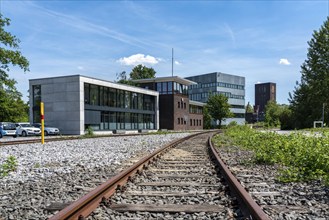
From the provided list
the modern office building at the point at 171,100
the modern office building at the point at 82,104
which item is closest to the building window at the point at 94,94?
the modern office building at the point at 82,104

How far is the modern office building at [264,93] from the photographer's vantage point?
615ft

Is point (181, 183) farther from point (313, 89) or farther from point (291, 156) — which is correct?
point (313, 89)

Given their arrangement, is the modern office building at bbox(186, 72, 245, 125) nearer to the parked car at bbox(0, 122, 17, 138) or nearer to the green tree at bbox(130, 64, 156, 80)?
the green tree at bbox(130, 64, 156, 80)

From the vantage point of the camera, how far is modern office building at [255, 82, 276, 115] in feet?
615

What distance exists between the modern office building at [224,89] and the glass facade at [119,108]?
59.0m

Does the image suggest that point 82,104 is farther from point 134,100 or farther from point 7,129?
point 134,100

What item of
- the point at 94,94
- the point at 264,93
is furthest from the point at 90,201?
the point at 264,93

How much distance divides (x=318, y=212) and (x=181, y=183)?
248cm

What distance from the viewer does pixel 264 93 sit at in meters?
190

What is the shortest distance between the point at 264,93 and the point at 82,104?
16670cm

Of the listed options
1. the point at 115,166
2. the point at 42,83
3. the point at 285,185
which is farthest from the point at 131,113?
the point at 285,185

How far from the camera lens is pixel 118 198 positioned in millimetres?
4676

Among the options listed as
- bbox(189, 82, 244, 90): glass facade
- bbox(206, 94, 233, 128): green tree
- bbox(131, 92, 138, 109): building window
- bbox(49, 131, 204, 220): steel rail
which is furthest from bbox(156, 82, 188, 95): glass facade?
bbox(49, 131, 204, 220): steel rail

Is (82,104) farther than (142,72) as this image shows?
No
